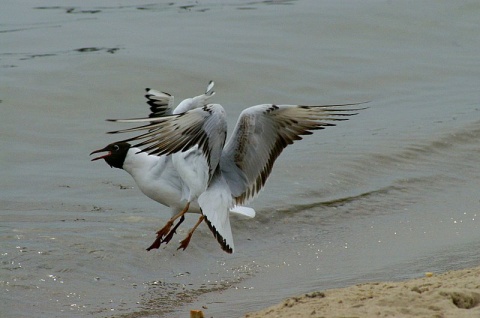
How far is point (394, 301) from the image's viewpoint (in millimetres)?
4961

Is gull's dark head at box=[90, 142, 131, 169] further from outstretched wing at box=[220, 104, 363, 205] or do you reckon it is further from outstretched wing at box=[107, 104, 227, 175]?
outstretched wing at box=[107, 104, 227, 175]

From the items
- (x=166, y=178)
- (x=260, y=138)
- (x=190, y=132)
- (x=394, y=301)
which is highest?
(x=190, y=132)

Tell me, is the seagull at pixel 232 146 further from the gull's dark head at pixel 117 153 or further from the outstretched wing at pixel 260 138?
the gull's dark head at pixel 117 153

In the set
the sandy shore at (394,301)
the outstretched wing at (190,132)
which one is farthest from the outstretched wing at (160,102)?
the sandy shore at (394,301)

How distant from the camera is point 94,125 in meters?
11.9

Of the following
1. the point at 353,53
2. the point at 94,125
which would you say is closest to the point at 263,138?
the point at 94,125

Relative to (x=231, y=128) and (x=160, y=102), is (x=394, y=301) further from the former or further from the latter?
(x=231, y=128)

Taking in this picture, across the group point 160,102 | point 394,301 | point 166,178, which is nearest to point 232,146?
point 166,178

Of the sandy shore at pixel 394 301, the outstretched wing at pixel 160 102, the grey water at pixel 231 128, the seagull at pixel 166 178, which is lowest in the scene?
the grey water at pixel 231 128

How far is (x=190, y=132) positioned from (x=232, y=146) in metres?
0.71

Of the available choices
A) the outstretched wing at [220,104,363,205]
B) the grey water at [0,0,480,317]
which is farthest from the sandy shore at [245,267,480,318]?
the outstretched wing at [220,104,363,205]

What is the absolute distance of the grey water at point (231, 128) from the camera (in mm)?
7207

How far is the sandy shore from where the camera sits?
4.81 meters

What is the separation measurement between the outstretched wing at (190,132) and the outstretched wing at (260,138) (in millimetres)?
213
